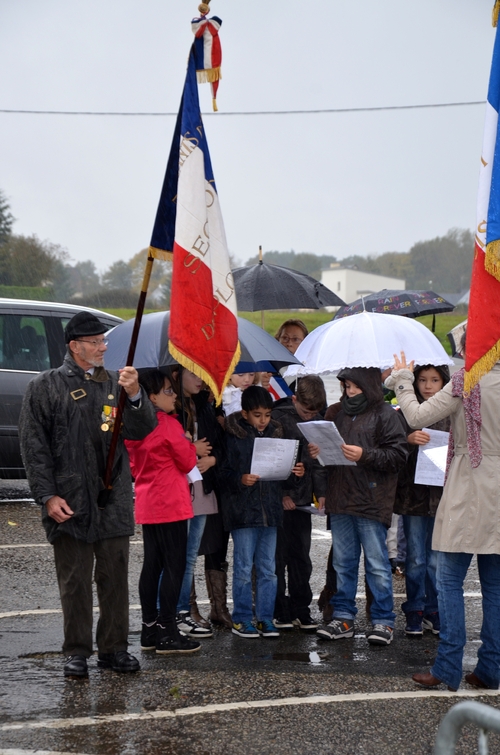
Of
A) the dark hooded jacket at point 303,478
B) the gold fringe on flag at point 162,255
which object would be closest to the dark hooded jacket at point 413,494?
the dark hooded jacket at point 303,478

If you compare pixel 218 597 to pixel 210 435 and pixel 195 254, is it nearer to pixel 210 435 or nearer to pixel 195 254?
pixel 210 435

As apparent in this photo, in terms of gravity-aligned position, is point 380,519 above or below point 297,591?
above

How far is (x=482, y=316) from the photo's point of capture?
4.86 metres

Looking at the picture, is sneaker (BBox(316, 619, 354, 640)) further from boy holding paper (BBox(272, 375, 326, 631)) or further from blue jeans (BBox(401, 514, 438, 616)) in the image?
blue jeans (BBox(401, 514, 438, 616))

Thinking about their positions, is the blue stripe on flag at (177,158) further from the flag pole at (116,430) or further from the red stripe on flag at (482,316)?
the red stripe on flag at (482,316)

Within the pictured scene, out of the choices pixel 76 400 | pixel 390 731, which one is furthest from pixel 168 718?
pixel 76 400

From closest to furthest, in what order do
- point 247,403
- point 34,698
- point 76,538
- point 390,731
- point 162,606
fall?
point 390,731 < point 34,698 < point 76,538 < point 162,606 < point 247,403

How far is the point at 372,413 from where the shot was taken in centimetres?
596

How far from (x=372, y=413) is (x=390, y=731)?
2200mm

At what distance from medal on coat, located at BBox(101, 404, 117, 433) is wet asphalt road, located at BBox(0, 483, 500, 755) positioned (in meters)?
1.33

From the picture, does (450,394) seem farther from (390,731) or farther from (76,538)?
(76,538)

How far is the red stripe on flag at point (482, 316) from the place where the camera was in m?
4.80

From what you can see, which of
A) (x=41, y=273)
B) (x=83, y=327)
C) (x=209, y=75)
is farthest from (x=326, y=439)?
(x=41, y=273)

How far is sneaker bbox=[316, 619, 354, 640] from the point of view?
5.79 m
